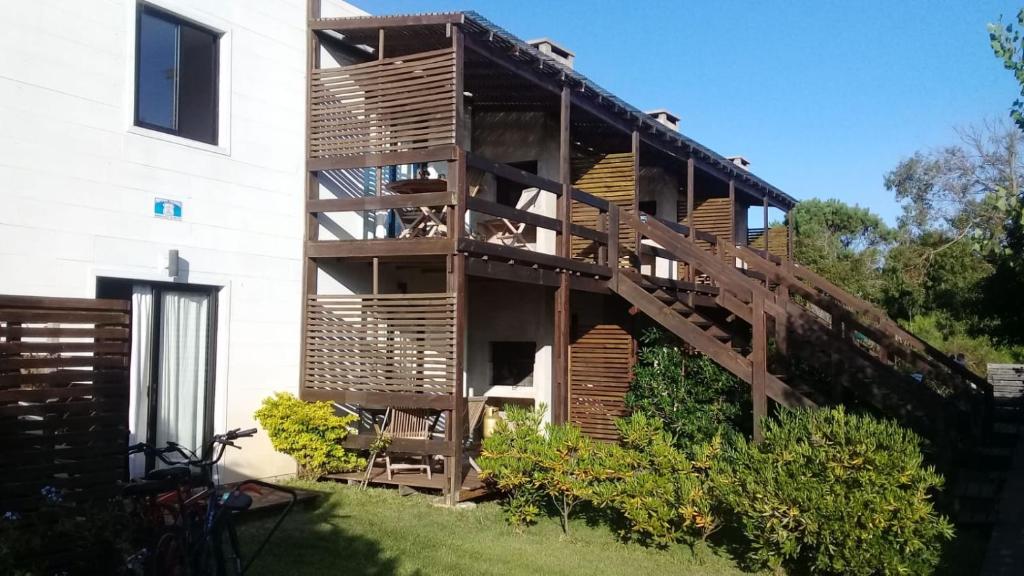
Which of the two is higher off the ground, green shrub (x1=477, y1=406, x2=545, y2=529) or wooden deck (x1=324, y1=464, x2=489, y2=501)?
green shrub (x1=477, y1=406, x2=545, y2=529)

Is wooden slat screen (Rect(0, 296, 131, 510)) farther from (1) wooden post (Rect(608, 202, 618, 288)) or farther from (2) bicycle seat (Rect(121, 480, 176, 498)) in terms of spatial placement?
(1) wooden post (Rect(608, 202, 618, 288))

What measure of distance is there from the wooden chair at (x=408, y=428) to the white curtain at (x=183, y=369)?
80.6 inches

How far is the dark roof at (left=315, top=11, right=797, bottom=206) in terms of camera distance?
9961 millimetres

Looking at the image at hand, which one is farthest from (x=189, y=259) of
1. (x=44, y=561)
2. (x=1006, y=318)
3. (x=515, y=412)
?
(x=1006, y=318)

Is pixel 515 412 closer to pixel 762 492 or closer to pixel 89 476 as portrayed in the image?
pixel 762 492

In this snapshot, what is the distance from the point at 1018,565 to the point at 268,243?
26.5ft

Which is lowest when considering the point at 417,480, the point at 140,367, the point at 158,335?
the point at 417,480

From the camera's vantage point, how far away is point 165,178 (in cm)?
896

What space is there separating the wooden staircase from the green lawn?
262 cm

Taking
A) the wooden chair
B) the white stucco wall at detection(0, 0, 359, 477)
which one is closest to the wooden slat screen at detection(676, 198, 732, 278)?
the white stucco wall at detection(0, 0, 359, 477)

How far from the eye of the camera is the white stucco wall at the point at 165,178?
7.79 m

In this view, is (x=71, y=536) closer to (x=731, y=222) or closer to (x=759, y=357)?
(x=759, y=357)

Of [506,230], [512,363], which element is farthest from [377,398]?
[512,363]

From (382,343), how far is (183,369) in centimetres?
213
